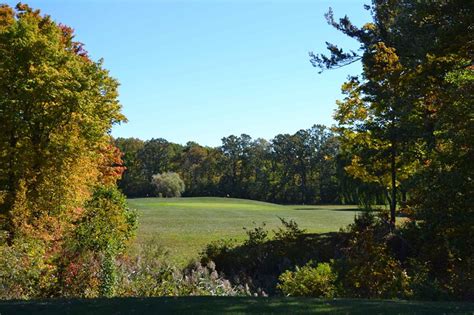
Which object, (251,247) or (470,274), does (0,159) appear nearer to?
(251,247)

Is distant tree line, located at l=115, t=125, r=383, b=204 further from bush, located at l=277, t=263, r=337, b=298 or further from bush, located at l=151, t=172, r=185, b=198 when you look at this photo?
bush, located at l=277, t=263, r=337, b=298

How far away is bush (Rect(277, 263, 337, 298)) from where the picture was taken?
13539 millimetres

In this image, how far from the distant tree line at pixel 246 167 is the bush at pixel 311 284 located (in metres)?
85.8

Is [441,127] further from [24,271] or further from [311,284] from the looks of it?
[24,271]

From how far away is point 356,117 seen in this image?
27406mm

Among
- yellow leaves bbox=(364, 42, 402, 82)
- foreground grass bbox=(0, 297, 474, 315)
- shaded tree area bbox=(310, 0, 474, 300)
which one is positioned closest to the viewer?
foreground grass bbox=(0, 297, 474, 315)

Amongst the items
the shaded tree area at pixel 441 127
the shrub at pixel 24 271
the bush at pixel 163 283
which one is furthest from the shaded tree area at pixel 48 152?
the shaded tree area at pixel 441 127

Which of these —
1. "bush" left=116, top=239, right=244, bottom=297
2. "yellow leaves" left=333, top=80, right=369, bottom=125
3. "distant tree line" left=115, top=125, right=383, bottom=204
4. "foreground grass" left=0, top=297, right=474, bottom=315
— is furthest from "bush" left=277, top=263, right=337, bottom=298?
"distant tree line" left=115, top=125, right=383, bottom=204

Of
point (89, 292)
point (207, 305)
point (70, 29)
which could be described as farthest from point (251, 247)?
point (70, 29)

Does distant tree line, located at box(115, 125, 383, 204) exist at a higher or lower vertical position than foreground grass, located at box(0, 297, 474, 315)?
higher

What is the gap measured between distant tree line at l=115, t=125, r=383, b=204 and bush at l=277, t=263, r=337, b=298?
85.8 metres

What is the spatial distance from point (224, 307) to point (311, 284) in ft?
19.8

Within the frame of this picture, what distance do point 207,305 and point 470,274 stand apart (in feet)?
23.7

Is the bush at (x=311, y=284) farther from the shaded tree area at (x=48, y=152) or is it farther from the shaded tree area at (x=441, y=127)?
the shaded tree area at (x=48, y=152)
